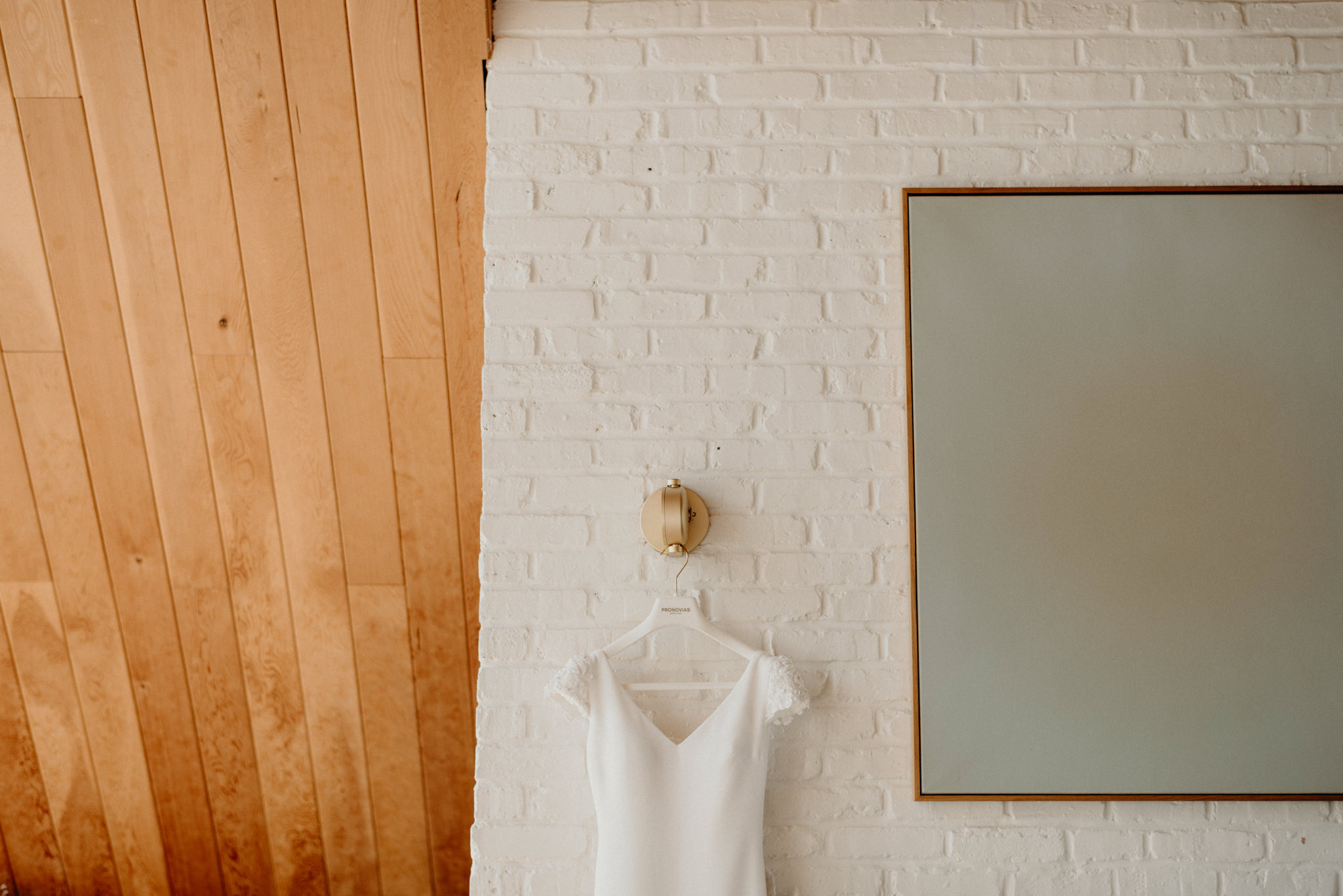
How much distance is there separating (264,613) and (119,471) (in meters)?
0.39

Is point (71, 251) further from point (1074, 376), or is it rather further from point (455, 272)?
point (1074, 376)

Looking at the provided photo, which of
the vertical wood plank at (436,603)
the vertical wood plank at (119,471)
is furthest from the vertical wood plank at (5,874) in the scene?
the vertical wood plank at (436,603)

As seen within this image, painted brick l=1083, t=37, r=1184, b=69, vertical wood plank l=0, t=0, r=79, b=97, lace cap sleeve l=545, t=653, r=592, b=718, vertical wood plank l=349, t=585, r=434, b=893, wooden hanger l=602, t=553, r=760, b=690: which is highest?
vertical wood plank l=0, t=0, r=79, b=97

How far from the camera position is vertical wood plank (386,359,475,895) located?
1443 millimetres

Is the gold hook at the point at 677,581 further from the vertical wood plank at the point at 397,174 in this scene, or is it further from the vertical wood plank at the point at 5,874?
the vertical wood plank at the point at 5,874

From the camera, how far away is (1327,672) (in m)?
1.24

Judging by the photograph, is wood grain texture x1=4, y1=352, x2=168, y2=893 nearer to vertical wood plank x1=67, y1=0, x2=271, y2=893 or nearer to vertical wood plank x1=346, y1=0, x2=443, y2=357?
vertical wood plank x1=67, y1=0, x2=271, y2=893

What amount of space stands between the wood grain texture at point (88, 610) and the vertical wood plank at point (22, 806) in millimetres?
133

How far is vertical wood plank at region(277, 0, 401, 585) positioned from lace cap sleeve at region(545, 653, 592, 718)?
19.7 inches

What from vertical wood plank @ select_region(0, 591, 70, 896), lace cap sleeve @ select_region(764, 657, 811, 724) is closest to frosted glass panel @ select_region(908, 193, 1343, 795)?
lace cap sleeve @ select_region(764, 657, 811, 724)

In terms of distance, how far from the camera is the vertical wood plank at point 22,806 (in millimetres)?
1592

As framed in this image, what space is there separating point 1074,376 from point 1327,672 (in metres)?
0.64

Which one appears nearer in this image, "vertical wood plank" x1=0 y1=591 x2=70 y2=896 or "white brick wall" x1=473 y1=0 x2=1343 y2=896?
"white brick wall" x1=473 y1=0 x2=1343 y2=896

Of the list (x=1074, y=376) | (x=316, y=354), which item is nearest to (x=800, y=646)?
(x=1074, y=376)
